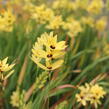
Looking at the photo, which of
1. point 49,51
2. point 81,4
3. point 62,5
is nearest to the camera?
point 49,51

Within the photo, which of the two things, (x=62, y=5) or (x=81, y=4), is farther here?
(x=81, y=4)

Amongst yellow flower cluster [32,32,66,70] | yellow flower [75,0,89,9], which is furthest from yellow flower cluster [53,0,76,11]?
yellow flower cluster [32,32,66,70]

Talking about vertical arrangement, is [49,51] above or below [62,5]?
above

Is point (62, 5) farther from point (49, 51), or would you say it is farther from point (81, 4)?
point (49, 51)

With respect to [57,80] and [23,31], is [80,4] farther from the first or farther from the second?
[57,80]

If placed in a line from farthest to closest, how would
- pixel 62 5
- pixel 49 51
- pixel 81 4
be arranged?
pixel 81 4 → pixel 62 5 → pixel 49 51

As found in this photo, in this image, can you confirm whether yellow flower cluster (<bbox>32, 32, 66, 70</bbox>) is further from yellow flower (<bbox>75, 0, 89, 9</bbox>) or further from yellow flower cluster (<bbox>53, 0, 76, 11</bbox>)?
yellow flower (<bbox>75, 0, 89, 9</bbox>)

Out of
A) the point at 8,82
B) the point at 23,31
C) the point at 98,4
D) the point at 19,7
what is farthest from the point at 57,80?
the point at 19,7

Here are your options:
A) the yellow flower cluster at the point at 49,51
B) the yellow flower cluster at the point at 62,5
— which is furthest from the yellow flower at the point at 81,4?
the yellow flower cluster at the point at 49,51

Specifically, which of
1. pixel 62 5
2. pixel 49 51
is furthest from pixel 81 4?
pixel 49 51

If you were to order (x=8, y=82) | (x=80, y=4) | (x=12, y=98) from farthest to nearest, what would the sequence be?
(x=80, y=4)
(x=8, y=82)
(x=12, y=98)

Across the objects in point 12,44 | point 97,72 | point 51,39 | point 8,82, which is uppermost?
point 51,39
